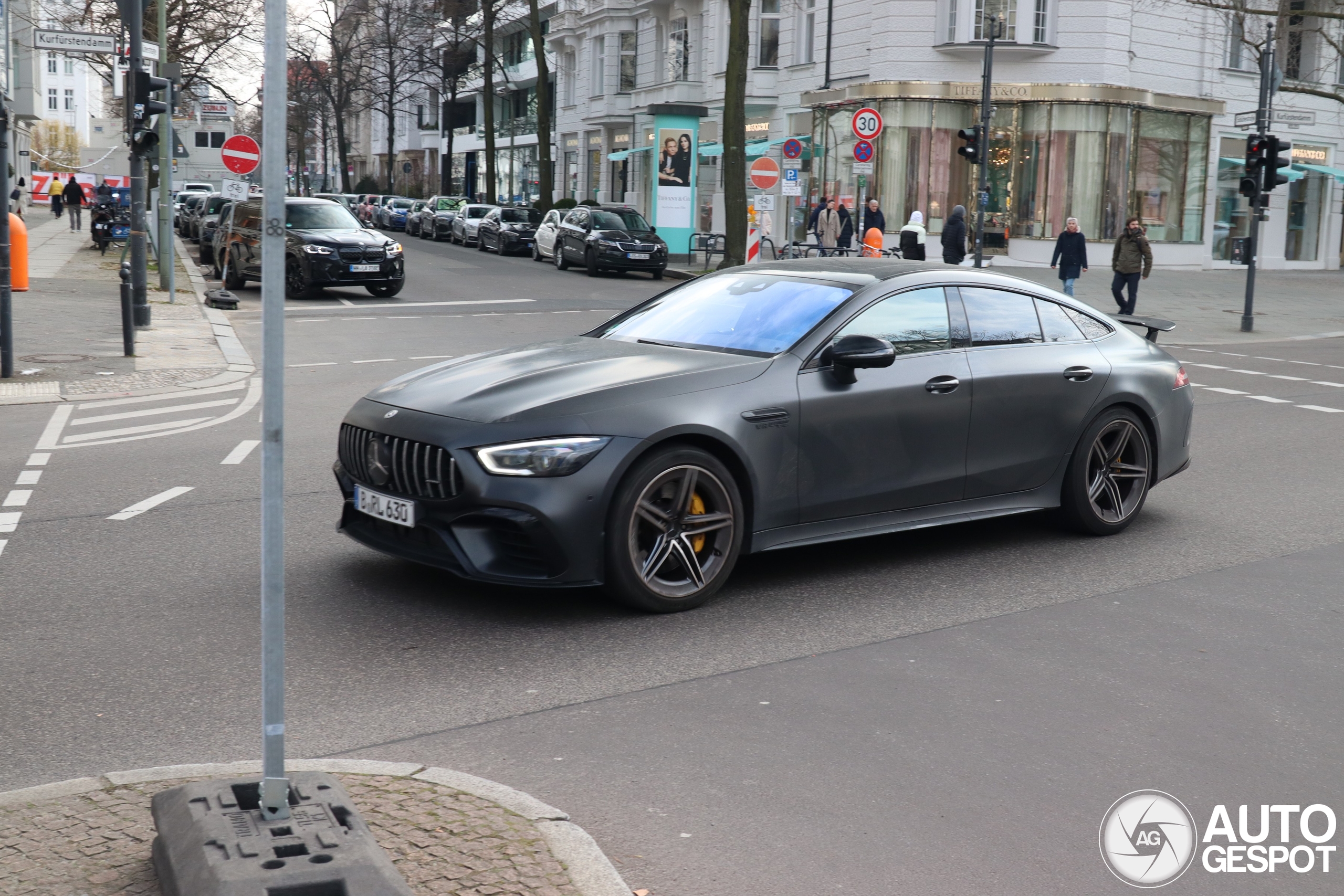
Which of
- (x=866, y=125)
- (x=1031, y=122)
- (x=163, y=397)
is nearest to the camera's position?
(x=163, y=397)

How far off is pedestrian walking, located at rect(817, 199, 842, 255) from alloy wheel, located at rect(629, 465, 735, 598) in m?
26.4

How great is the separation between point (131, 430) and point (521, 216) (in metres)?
34.4

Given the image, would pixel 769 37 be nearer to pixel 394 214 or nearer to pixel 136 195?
pixel 394 214

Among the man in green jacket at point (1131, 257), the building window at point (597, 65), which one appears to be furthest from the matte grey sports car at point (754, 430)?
the building window at point (597, 65)

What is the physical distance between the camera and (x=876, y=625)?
6.03 meters

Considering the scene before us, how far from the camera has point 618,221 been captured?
3534 cm

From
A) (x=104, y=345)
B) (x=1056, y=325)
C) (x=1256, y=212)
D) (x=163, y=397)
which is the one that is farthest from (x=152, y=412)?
(x=1256, y=212)

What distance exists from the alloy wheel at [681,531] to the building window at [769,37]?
38.9 metres

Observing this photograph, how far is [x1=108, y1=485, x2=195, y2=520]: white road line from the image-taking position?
25.7 feet

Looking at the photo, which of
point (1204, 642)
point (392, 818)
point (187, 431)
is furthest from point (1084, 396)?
point (187, 431)

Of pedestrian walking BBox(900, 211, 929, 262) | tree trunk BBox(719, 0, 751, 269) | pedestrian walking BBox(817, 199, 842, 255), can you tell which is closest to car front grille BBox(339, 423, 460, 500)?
pedestrian walking BBox(900, 211, 929, 262)

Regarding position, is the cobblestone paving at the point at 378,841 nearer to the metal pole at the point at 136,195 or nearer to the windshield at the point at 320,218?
the metal pole at the point at 136,195

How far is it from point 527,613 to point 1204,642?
109 inches

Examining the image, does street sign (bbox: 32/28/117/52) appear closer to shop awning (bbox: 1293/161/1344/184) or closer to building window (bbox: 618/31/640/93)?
shop awning (bbox: 1293/161/1344/184)
